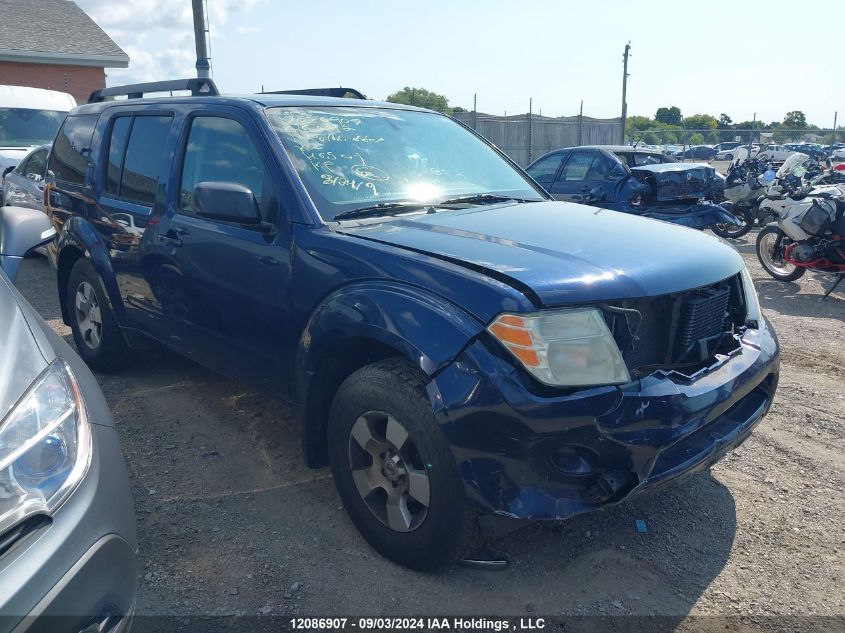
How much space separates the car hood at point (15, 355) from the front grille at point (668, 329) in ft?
6.04

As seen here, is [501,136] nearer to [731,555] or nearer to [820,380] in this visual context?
[820,380]

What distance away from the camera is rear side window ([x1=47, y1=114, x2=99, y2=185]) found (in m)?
4.77

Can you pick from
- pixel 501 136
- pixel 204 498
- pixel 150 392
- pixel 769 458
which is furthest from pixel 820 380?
pixel 501 136

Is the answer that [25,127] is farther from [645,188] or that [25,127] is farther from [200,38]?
[645,188]

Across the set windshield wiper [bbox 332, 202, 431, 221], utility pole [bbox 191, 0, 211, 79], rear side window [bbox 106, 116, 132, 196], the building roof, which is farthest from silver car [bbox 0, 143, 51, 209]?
the building roof

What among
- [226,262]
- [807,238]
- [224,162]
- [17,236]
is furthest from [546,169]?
[17,236]

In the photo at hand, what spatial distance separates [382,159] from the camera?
3527 mm

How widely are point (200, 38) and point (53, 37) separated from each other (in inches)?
606

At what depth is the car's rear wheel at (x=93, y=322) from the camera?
4680 mm

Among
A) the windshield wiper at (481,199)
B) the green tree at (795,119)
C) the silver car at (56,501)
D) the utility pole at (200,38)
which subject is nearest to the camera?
the silver car at (56,501)

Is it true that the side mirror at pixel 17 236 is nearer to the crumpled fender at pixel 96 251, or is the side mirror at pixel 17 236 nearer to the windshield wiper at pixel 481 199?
the crumpled fender at pixel 96 251

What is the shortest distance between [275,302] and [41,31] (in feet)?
80.3

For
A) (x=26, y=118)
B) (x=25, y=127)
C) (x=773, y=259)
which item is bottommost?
(x=773, y=259)

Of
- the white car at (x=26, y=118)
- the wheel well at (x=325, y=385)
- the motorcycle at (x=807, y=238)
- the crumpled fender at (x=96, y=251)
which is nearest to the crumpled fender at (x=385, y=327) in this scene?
the wheel well at (x=325, y=385)
